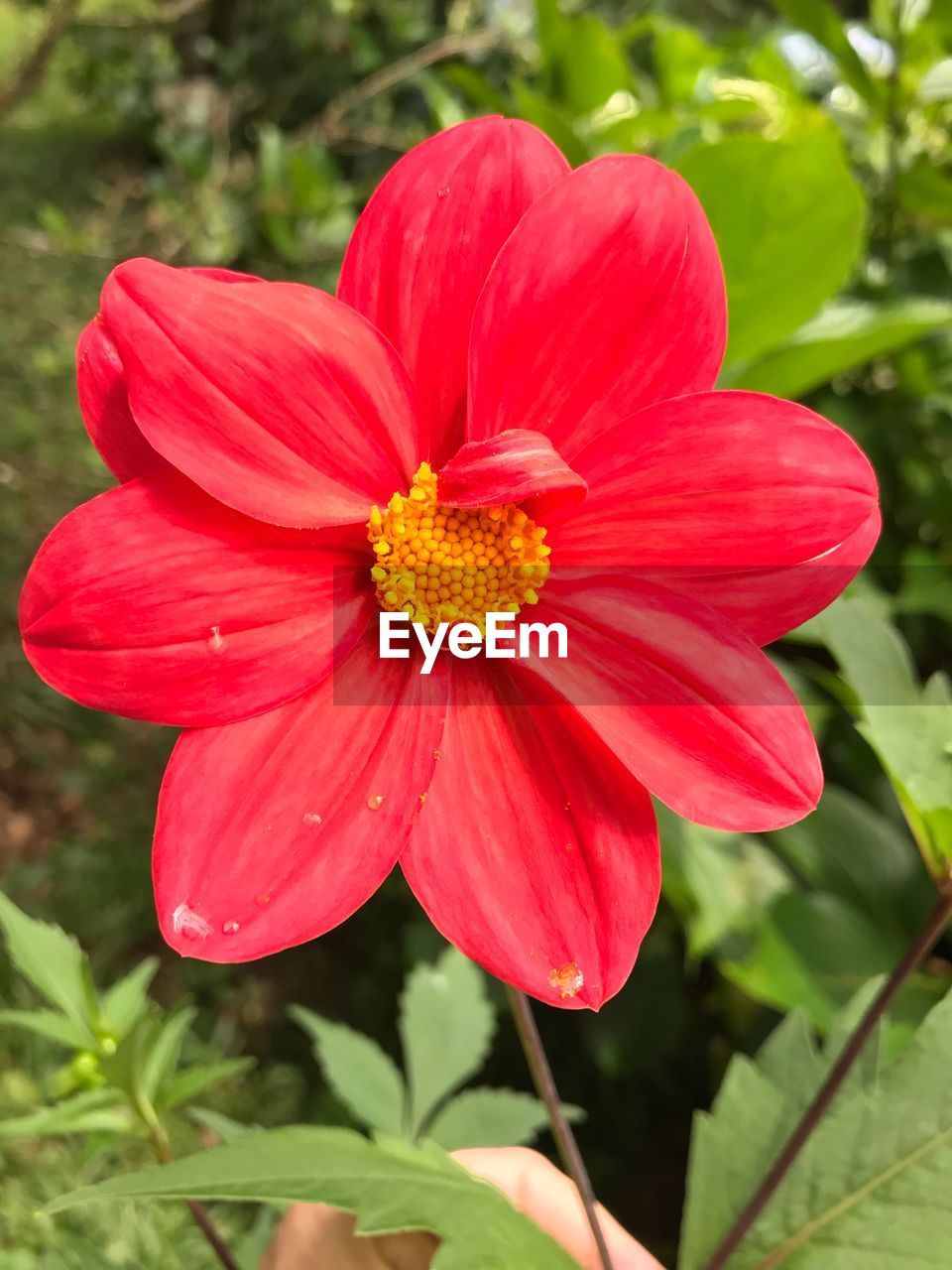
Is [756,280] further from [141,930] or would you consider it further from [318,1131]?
[141,930]

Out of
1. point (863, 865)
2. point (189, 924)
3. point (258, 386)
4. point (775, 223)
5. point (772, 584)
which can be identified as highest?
point (775, 223)

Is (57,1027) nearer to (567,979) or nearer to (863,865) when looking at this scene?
(567,979)

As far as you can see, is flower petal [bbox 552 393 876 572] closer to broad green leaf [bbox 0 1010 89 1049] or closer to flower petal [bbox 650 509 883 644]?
flower petal [bbox 650 509 883 644]

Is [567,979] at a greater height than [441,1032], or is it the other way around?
[567,979]

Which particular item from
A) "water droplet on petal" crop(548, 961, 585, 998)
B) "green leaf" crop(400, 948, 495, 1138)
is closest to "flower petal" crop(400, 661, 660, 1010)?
"water droplet on petal" crop(548, 961, 585, 998)

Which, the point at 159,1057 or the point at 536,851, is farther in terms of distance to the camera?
the point at 159,1057

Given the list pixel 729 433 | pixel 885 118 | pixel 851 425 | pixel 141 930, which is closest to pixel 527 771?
pixel 729 433

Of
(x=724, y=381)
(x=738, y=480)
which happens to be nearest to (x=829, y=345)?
(x=724, y=381)
